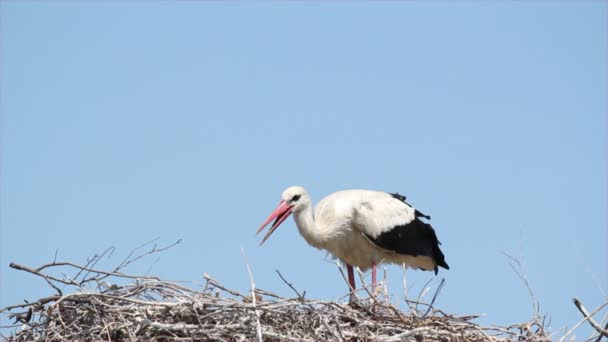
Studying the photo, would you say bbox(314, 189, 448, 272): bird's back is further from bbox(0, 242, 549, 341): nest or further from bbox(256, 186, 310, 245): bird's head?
bbox(0, 242, 549, 341): nest

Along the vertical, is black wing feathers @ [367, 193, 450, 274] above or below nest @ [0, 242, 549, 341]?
above

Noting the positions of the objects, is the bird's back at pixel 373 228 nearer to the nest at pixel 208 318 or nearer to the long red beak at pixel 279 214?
the long red beak at pixel 279 214

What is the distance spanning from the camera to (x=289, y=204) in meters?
8.38

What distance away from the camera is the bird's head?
835 centimetres

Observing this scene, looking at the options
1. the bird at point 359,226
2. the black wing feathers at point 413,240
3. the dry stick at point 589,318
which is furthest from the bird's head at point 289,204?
the dry stick at point 589,318

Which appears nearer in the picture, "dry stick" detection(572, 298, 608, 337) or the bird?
"dry stick" detection(572, 298, 608, 337)

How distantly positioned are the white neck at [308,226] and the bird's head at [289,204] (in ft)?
0.14

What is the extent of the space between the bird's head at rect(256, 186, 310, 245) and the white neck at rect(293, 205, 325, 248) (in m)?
0.04

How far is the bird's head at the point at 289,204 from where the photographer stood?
27.4 feet

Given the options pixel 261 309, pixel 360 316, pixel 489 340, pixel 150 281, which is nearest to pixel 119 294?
pixel 150 281

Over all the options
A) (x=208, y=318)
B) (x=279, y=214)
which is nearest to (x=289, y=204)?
(x=279, y=214)

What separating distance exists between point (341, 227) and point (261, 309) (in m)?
3.06

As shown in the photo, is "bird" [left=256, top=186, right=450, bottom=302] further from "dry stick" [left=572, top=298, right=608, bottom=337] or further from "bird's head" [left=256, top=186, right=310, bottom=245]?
"dry stick" [left=572, top=298, right=608, bottom=337]

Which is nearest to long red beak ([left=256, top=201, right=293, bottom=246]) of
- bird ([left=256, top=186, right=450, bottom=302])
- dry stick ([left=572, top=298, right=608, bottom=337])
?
bird ([left=256, top=186, right=450, bottom=302])
